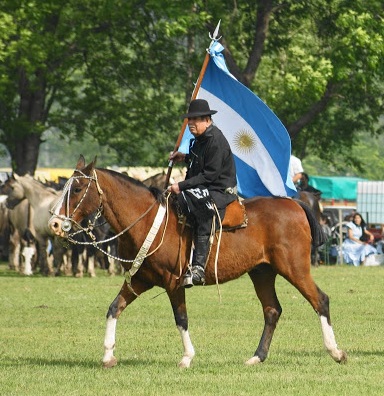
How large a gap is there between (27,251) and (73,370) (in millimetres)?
19267

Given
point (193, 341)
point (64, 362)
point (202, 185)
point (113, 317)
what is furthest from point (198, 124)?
point (193, 341)

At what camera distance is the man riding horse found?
13445 mm

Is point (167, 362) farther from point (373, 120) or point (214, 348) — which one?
point (373, 120)

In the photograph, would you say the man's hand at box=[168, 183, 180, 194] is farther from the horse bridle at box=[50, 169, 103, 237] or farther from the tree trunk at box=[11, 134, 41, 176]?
the tree trunk at box=[11, 134, 41, 176]

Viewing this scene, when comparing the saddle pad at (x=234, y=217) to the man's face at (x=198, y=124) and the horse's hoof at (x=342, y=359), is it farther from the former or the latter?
the horse's hoof at (x=342, y=359)

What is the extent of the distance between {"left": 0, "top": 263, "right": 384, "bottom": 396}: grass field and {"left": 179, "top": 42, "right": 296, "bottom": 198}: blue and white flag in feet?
6.17

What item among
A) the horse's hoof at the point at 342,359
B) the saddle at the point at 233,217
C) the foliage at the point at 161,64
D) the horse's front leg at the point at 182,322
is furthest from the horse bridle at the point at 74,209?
the foliage at the point at 161,64

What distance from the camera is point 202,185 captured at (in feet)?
44.5

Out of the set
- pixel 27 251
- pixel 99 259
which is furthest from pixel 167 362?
pixel 99 259

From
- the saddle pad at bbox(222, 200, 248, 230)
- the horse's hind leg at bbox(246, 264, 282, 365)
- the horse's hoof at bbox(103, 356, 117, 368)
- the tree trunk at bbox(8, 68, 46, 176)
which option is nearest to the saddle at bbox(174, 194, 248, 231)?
the saddle pad at bbox(222, 200, 248, 230)

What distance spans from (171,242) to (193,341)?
2.83 meters

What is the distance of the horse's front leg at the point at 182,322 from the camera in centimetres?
1340

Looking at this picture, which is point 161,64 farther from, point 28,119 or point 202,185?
point 202,185

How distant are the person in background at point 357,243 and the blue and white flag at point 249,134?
22296 mm
